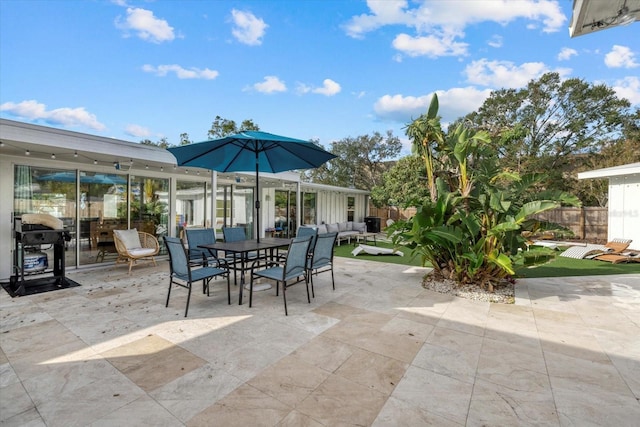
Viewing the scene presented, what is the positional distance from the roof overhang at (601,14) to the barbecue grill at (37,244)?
733 centimetres

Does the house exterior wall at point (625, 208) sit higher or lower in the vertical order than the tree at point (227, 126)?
lower

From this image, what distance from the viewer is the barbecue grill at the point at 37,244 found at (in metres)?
4.82

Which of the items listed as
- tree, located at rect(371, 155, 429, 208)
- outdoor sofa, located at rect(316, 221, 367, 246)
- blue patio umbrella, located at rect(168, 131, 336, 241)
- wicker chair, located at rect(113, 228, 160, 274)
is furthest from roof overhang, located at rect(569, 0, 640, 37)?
tree, located at rect(371, 155, 429, 208)

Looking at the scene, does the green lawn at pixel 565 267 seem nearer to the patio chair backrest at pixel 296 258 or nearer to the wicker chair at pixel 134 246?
the patio chair backrest at pixel 296 258

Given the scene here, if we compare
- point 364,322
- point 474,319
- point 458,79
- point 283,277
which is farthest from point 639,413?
point 458,79

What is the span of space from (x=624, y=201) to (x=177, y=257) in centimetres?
1323

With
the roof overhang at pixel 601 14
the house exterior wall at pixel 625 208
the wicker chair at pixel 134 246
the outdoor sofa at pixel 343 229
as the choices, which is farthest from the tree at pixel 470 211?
the house exterior wall at pixel 625 208

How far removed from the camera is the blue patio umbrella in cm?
430

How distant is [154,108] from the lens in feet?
43.1

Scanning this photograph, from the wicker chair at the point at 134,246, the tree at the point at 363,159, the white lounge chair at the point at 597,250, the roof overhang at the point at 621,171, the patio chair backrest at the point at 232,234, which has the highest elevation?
the tree at the point at 363,159

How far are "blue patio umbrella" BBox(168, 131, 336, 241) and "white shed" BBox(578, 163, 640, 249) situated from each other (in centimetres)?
994

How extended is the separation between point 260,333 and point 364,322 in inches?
49.0

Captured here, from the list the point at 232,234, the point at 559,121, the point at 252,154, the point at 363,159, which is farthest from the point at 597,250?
the point at 363,159

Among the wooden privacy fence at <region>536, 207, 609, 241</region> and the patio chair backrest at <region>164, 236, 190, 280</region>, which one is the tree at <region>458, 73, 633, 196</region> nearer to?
the wooden privacy fence at <region>536, 207, 609, 241</region>
